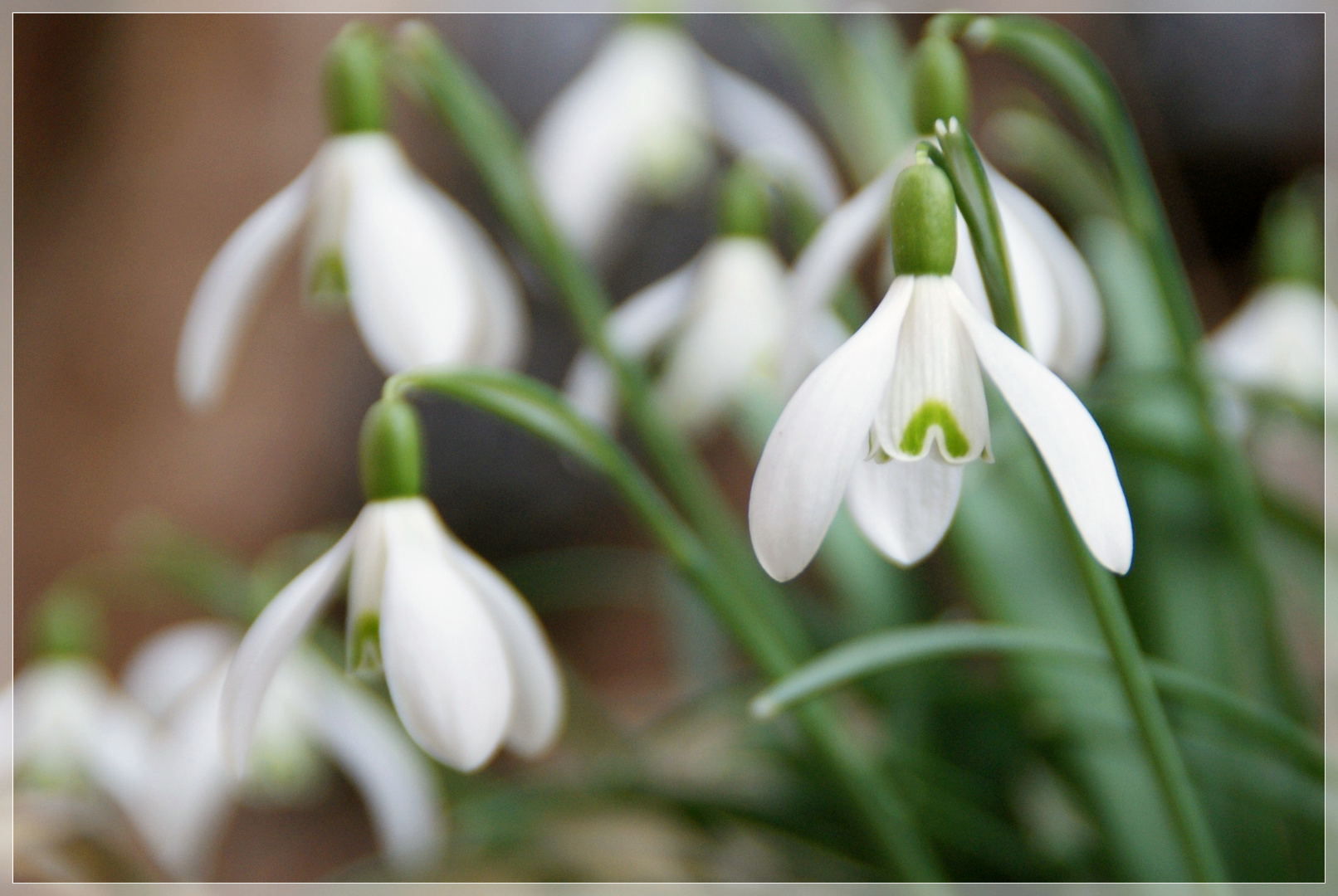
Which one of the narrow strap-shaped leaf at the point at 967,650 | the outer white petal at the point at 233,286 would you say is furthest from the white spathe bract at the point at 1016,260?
the outer white petal at the point at 233,286

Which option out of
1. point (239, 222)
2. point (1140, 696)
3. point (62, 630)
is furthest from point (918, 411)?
point (239, 222)

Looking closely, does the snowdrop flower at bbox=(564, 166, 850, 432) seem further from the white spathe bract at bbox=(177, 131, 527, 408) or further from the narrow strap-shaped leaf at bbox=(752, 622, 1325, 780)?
the narrow strap-shaped leaf at bbox=(752, 622, 1325, 780)

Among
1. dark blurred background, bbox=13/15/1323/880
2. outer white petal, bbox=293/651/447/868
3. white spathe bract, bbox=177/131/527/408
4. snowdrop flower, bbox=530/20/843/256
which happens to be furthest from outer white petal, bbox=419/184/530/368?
dark blurred background, bbox=13/15/1323/880

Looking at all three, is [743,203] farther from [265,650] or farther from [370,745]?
[370,745]

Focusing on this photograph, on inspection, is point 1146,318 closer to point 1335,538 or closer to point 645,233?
point 1335,538

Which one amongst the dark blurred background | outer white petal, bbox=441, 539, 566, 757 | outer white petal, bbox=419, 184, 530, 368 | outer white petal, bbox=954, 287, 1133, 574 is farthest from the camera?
the dark blurred background

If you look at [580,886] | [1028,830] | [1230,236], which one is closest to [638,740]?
[580,886]
